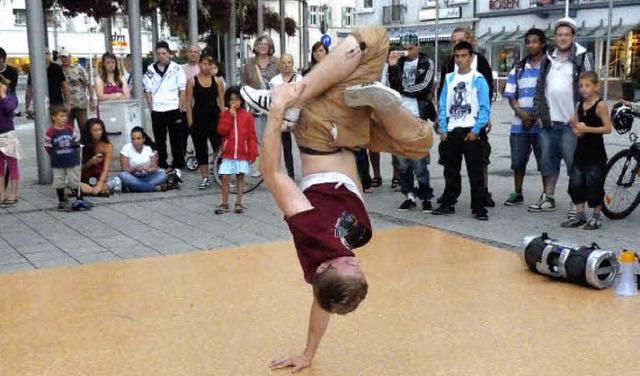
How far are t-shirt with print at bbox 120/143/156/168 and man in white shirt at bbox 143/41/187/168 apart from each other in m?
1.00

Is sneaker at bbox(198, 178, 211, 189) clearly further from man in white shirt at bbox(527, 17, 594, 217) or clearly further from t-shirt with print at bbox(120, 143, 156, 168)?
man in white shirt at bbox(527, 17, 594, 217)

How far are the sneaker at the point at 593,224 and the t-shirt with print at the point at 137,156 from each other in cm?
516

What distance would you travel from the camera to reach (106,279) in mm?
5453

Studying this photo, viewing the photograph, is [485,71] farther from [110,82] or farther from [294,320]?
[110,82]

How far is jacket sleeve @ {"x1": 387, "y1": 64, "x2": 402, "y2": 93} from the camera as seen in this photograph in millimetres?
8406

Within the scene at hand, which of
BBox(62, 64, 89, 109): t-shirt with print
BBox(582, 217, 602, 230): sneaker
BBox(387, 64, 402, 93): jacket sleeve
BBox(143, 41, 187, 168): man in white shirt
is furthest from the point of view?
→ BBox(62, 64, 89, 109): t-shirt with print

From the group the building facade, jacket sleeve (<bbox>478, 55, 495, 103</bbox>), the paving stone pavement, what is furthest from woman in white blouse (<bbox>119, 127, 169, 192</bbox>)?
the building facade

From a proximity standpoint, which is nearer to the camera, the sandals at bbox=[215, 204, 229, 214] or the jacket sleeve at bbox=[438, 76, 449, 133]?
the jacket sleeve at bbox=[438, 76, 449, 133]

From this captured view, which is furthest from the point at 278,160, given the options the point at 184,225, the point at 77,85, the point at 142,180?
the point at 77,85

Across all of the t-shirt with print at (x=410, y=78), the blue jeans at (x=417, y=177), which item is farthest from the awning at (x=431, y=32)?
the blue jeans at (x=417, y=177)

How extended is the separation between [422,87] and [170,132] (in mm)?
3855

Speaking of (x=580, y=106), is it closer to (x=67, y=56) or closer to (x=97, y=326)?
(x=97, y=326)

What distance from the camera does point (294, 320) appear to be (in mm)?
4535

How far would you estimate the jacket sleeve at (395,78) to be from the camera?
841cm
